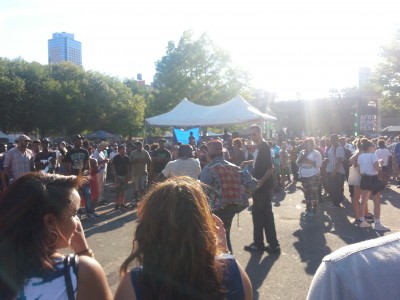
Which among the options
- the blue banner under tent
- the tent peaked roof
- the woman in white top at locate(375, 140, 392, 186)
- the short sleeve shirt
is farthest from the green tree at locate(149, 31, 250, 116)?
the short sleeve shirt

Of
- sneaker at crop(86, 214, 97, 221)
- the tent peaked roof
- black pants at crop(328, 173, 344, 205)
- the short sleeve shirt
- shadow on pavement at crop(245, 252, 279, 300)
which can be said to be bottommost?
sneaker at crop(86, 214, 97, 221)

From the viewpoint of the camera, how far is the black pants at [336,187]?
403 inches

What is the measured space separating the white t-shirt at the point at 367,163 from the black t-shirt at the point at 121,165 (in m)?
5.93

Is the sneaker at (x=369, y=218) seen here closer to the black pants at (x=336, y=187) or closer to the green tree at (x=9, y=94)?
the black pants at (x=336, y=187)

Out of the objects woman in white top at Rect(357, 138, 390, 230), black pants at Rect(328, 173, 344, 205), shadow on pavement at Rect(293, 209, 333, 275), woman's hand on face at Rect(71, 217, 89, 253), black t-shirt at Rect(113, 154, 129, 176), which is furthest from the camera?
black t-shirt at Rect(113, 154, 129, 176)

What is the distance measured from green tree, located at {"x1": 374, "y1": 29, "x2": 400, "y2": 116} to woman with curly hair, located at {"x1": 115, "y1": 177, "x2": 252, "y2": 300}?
Answer: 27.5m

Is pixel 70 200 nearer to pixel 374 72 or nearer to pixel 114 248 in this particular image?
pixel 114 248

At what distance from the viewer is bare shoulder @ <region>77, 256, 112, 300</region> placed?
1.73 meters

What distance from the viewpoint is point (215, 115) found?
15.4 m

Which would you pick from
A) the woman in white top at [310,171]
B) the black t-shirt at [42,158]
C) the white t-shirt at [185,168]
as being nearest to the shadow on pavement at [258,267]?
the white t-shirt at [185,168]

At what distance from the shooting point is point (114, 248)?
22.0ft

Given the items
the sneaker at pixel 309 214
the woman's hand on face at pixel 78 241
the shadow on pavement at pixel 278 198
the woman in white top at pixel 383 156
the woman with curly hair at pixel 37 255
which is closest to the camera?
the woman with curly hair at pixel 37 255

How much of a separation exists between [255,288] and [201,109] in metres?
12.8

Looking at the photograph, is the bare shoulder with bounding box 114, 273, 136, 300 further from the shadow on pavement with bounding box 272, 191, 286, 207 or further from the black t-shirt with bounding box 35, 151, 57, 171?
the shadow on pavement with bounding box 272, 191, 286, 207
